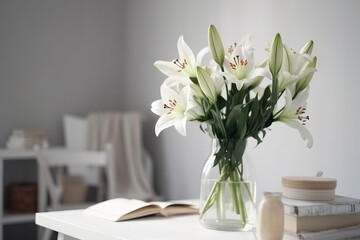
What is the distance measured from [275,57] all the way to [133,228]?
562mm

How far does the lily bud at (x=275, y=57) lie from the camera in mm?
1364

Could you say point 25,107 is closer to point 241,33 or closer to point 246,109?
point 241,33

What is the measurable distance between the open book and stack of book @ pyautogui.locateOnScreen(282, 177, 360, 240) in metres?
0.36

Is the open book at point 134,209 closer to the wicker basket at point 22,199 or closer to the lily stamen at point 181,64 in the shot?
the lily stamen at point 181,64

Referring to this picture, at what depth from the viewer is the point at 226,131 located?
56.8 inches

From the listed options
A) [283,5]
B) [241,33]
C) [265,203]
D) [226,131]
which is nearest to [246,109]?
[226,131]

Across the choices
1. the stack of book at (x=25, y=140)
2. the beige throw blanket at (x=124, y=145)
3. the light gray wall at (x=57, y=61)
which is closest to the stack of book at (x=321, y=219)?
the beige throw blanket at (x=124, y=145)

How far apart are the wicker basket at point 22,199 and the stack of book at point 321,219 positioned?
218 cm

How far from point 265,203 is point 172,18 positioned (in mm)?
2192

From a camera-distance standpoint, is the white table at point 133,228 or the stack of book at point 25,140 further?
the stack of book at point 25,140

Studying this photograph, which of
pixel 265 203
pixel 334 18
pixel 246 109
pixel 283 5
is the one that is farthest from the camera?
pixel 283 5

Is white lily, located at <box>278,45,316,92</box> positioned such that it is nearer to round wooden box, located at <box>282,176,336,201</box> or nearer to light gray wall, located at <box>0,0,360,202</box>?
round wooden box, located at <box>282,176,336,201</box>

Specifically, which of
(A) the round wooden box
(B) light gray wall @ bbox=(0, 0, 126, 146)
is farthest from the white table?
(B) light gray wall @ bbox=(0, 0, 126, 146)

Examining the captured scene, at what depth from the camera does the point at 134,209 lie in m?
1.60
